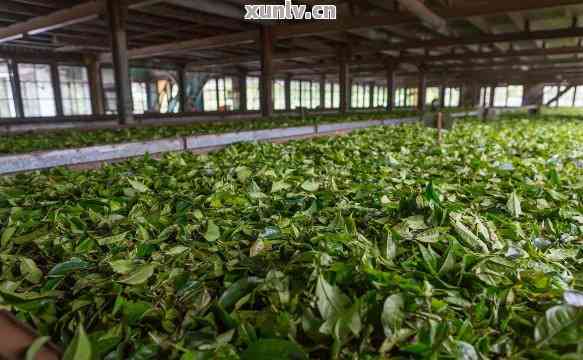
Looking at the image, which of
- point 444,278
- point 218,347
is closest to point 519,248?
point 444,278

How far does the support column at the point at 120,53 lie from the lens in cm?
675

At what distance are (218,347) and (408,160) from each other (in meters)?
2.80

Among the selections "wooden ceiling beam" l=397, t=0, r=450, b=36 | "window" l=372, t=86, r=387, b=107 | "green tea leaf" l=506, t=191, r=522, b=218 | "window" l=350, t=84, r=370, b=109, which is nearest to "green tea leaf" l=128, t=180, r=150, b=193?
"green tea leaf" l=506, t=191, r=522, b=218

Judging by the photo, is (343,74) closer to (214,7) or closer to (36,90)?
(214,7)

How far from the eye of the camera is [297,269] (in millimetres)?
1075

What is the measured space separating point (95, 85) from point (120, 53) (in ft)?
30.0

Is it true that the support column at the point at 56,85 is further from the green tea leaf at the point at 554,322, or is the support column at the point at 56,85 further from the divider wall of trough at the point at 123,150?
the green tea leaf at the point at 554,322

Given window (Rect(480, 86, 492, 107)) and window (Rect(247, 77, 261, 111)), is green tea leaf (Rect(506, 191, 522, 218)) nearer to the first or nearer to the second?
window (Rect(247, 77, 261, 111))

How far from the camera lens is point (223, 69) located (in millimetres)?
21062

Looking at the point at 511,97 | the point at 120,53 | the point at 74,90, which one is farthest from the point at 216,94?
the point at 511,97

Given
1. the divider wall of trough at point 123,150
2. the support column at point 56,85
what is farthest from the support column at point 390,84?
the support column at point 56,85

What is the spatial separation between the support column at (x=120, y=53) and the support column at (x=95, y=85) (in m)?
8.71

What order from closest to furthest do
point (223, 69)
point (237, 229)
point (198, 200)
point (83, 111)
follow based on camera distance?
point (237, 229)
point (198, 200)
point (83, 111)
point (223, 69)

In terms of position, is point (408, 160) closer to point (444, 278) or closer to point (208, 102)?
point (444, 278)
